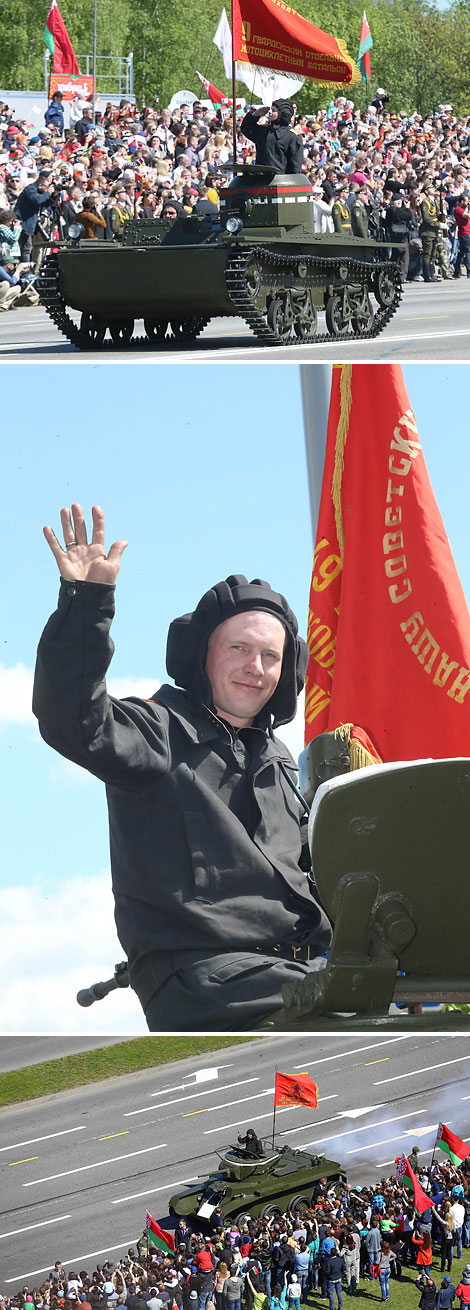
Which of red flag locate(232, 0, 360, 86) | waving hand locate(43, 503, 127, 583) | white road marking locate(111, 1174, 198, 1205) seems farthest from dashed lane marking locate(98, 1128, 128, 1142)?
waving hand locate(43, 503, 127, 583)

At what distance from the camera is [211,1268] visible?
10422 mm

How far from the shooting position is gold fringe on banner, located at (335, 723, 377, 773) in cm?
434

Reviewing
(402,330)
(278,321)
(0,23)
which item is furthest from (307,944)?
(0,23)

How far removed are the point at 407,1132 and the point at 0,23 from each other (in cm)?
4083

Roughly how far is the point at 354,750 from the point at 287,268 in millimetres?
8472

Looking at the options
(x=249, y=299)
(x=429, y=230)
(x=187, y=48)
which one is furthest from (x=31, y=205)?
(x=187, y=48)

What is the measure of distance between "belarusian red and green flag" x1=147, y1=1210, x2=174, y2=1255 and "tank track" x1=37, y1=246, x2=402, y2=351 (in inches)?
271

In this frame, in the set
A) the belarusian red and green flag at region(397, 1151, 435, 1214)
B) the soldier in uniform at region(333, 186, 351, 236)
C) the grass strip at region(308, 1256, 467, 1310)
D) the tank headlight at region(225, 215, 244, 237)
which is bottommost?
the grass strip at region(308, 1256, 467, 1310)

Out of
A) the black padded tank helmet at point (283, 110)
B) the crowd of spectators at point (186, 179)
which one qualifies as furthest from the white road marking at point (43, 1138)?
the black padded tank helmet at point (283, 110)

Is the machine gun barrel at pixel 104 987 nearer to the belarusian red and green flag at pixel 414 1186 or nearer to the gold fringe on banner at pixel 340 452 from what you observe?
the gold fringe on banner at pixel 340 452

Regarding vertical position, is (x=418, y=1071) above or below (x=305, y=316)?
below

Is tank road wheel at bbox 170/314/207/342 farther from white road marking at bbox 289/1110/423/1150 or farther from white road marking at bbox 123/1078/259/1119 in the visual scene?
white road marking at bbox 123/1078/259/1119

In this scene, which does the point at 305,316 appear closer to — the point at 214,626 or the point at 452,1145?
the point at 452,1145

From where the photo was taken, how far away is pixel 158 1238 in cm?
1176
